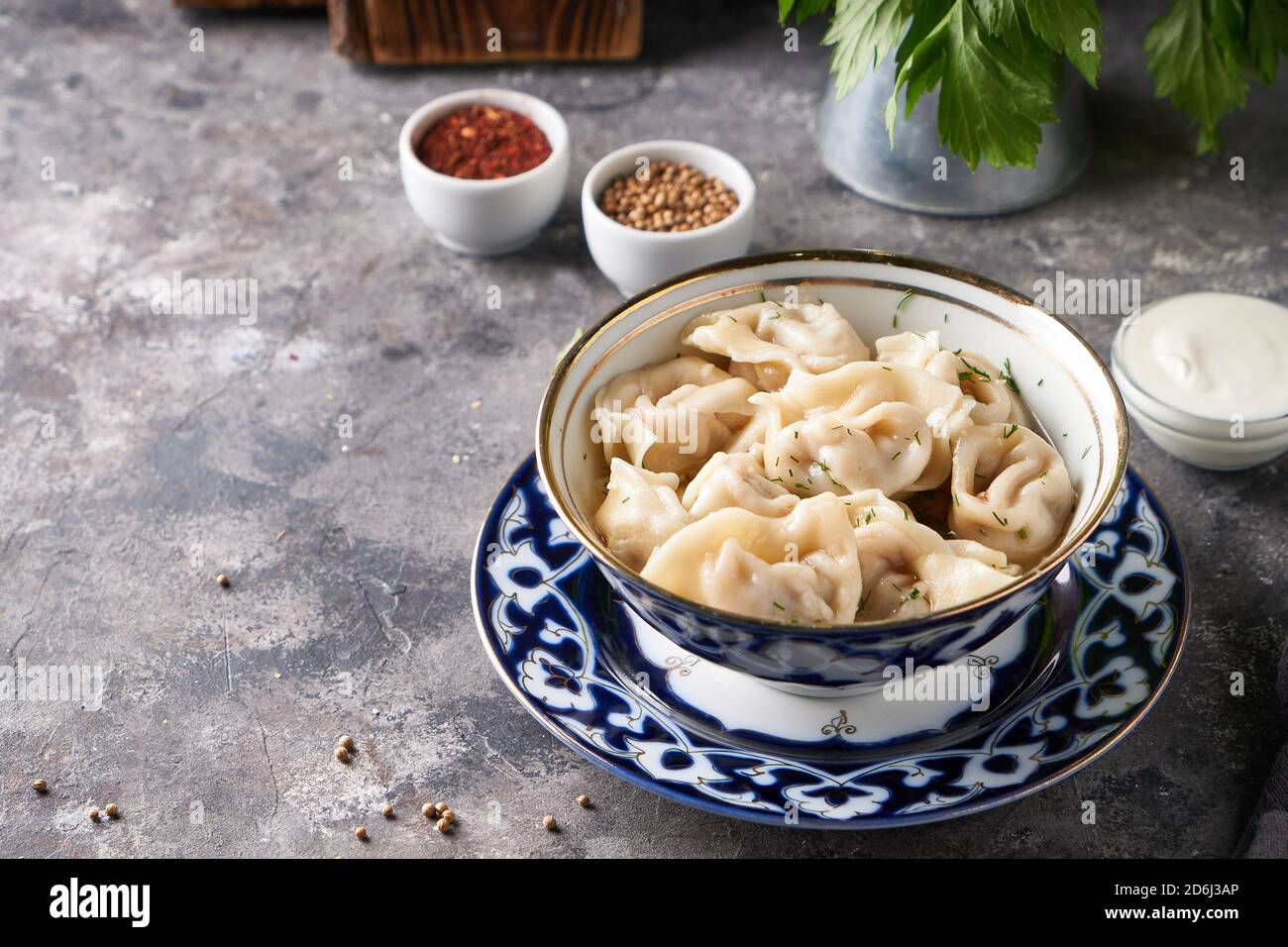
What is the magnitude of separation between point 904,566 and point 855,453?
0.65 feet

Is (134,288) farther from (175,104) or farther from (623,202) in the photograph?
(623,202)

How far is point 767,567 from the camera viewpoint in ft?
5.65

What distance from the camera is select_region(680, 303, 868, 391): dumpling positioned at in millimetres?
2021

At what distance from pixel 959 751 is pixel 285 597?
3.88 feet

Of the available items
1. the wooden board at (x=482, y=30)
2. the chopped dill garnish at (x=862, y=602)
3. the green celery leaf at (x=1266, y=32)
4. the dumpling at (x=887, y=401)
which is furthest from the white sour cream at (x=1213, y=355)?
the wooden board at (x=482, y=30)

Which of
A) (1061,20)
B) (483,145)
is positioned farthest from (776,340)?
(483,145)

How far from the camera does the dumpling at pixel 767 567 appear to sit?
1703 mm

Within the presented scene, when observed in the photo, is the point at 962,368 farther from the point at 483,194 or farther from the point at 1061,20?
the point at 483,194

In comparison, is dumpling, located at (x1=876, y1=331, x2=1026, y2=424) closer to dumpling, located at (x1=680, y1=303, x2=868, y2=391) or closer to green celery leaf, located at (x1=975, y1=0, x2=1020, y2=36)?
dumpling, located at (x1=680, y1=303, x2=868, y2=391)

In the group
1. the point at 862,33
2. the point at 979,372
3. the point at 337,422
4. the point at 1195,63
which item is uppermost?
the point at 862,33

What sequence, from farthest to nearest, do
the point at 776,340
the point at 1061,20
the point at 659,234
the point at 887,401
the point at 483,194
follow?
the point at 483,194 < the point at 659,234 < the point at 1061,20 < the point at 776,340 < the point at 887,401

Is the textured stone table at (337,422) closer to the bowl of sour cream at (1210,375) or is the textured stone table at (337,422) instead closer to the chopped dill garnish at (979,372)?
the bowl of sour cream at (1210,375)
